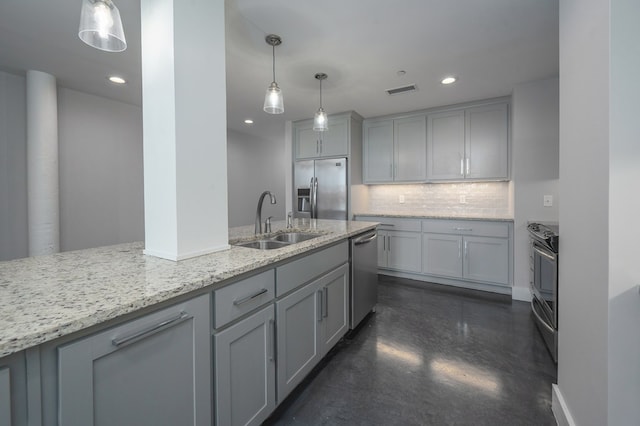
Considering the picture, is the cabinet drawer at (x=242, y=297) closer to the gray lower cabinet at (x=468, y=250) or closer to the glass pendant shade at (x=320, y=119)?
the glass pendant shade at (x=320, y=119)

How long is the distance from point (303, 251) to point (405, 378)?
3.76 ft

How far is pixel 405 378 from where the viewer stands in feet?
6.09

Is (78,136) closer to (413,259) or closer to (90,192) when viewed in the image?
(90,192)

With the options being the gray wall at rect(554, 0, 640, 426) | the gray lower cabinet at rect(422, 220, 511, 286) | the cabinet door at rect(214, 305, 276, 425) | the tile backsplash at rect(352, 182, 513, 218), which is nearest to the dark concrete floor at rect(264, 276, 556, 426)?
the cabinet door at rect(214, 305, 276, 425)

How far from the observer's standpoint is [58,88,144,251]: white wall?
131 inches

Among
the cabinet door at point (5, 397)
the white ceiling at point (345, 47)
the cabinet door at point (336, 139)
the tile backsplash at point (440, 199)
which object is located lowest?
the cabinet door at point (5, 397)

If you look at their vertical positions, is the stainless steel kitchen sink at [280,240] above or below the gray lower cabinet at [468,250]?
above

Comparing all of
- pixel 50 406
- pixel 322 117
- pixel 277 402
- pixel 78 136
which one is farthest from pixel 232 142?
pixel 50 406

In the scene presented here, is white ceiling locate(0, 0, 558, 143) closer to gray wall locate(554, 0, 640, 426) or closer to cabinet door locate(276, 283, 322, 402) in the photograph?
gray wall locate(554, 0, 640, 426)

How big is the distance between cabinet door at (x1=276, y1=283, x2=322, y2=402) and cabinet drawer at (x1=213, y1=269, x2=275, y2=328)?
0.14 m

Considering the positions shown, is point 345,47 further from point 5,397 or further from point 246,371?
point 5,397

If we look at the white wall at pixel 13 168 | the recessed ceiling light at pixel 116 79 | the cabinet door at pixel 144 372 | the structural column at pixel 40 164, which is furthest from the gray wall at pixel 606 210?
the white wall at pixel 13 168

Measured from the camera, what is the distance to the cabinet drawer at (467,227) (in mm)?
3318

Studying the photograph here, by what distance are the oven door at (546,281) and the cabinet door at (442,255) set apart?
106 centimetres
